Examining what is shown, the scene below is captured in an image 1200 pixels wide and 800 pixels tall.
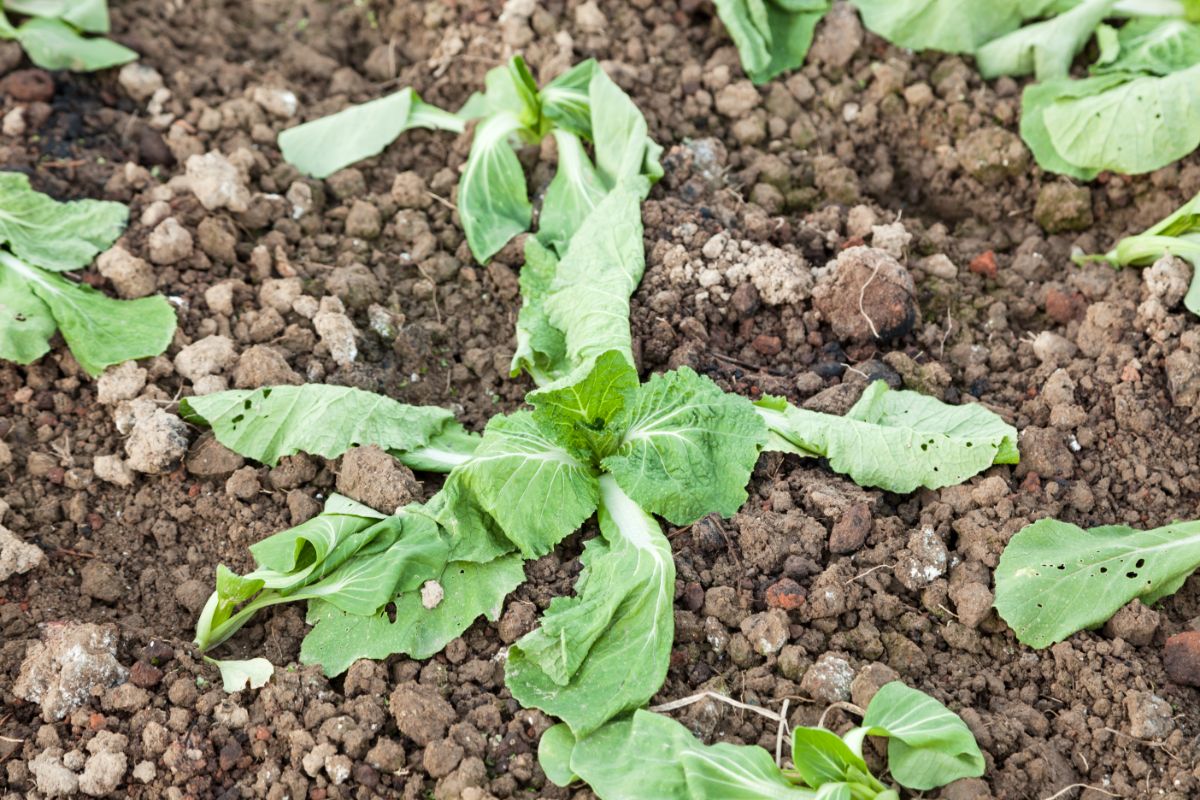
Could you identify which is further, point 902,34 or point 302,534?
point 902,34

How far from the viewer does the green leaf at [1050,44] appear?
4.49m

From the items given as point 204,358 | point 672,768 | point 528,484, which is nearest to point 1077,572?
point 672,768

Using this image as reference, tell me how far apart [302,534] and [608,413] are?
1.00 meters

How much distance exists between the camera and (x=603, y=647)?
10.2 ft

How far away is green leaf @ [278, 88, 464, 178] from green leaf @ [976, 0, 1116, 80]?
2315mm

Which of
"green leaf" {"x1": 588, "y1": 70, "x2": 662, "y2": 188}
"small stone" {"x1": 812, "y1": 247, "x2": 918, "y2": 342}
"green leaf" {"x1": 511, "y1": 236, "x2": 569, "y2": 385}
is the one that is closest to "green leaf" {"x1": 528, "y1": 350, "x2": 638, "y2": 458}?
"green leaf" {"x1": 511, "y1": 236, "x2": 569, "y2": 385}

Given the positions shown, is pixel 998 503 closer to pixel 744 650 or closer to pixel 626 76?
pixel 744 650

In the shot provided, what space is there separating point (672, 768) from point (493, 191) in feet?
7.98

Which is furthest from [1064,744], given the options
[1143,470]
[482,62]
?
[482,62]

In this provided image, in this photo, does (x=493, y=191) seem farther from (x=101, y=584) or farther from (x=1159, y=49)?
(x=1159, y=49)

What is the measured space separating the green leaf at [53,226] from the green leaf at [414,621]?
1.79 metres

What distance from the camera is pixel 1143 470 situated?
352 centimetres

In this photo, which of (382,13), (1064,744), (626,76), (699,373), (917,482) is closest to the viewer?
(1064,744)

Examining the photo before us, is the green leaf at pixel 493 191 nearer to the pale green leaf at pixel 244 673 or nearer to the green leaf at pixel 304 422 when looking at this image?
the green leaf at pixel 304 422
